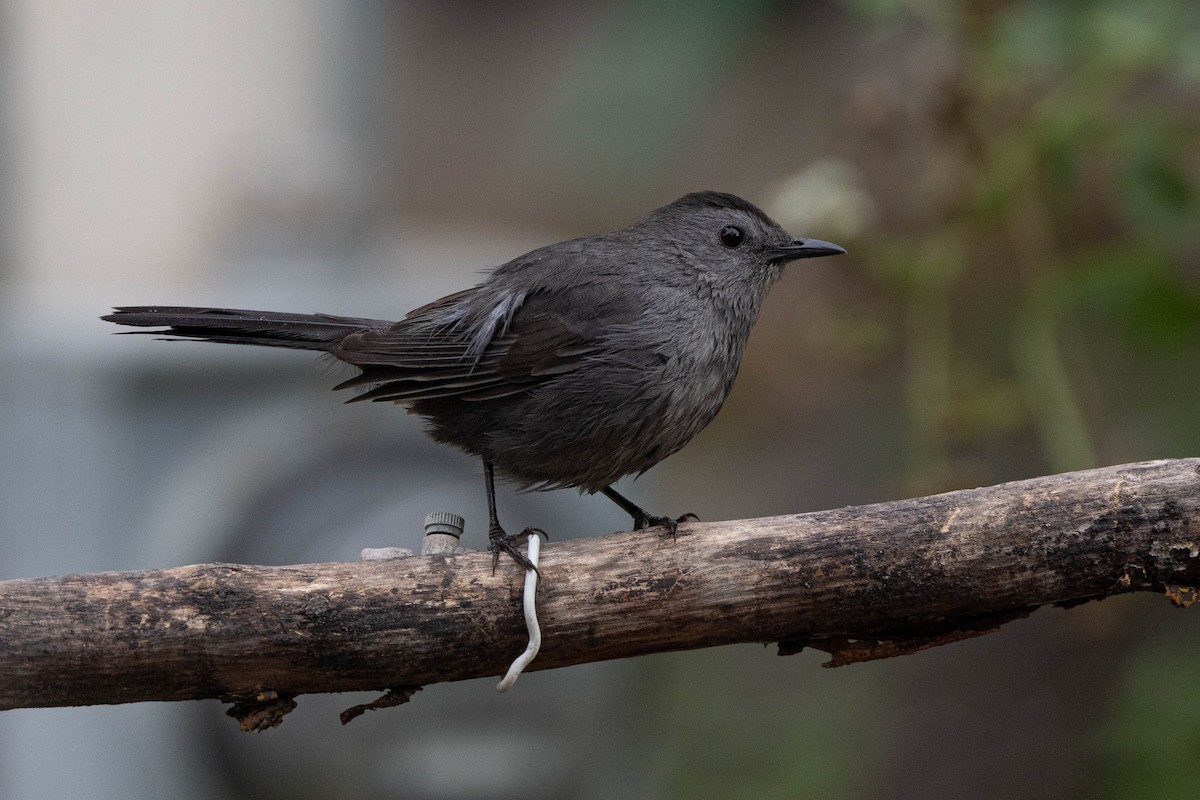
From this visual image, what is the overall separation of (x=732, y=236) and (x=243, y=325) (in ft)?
4.91

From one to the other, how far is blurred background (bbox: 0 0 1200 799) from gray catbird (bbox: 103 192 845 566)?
487 millimetres

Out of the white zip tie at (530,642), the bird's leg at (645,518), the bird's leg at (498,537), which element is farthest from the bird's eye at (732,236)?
the white zip tie at (530,642)

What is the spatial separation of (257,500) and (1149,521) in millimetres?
3006

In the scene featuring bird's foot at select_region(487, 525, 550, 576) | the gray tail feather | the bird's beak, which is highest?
the bird's beak

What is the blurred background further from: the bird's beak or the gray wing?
the gray wing

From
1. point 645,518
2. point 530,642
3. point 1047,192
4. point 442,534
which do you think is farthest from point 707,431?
point 530,642

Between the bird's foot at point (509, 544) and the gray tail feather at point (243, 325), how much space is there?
31.0 inches

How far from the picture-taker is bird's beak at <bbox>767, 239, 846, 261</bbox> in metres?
3.66

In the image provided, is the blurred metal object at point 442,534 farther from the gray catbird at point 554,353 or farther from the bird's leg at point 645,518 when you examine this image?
the bird's leg at point 645,518

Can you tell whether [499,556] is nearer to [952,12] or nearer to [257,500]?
[257,500]

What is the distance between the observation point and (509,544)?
2766 mm

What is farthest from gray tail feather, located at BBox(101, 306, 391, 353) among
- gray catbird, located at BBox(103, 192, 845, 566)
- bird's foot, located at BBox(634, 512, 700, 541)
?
bird's foot, located at BBox(634, 512, 700, 541)

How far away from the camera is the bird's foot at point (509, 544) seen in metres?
2.61

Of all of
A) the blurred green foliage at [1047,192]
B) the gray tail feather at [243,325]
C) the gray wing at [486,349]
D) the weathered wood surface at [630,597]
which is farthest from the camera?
the blurred green foliage at [1047,192]
